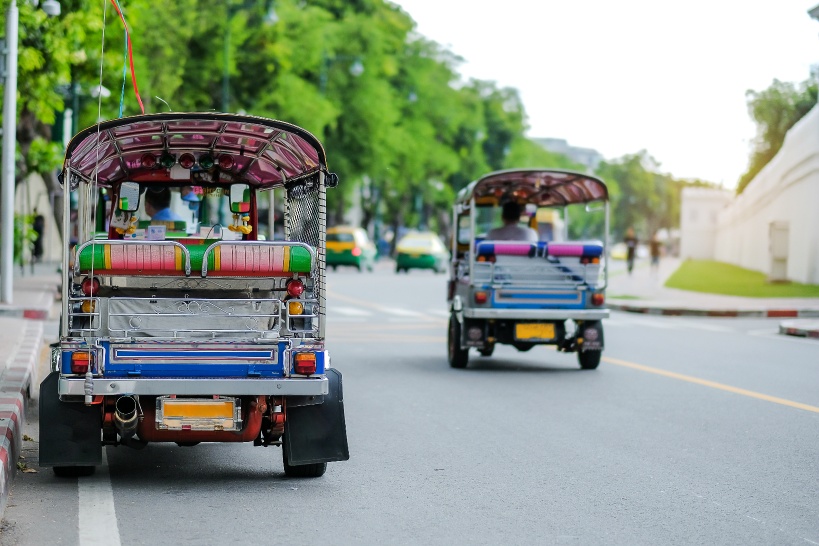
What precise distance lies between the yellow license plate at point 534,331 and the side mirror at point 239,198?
5808 mm

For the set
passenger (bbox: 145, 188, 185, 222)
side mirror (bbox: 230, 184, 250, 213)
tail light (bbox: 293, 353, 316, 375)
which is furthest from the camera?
side mirror (bbox: 230, 184, 250, 213)

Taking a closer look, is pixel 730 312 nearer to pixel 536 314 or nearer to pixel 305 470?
pixel 536 314

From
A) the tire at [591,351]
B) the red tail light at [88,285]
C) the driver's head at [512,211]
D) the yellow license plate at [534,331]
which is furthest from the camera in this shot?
the driver's head at [512,211]

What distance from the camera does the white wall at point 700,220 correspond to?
13225cm

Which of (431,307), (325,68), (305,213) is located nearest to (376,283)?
(431,307)

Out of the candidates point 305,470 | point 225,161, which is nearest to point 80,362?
point 305,470

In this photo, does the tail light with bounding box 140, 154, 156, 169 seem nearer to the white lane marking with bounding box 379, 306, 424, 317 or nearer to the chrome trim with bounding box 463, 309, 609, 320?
the chrome trim with bounding box 463, 309, 609, 320

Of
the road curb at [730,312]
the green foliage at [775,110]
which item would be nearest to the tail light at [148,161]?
the road curb at [730,312]

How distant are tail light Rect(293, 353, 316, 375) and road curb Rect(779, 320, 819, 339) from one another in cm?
1655

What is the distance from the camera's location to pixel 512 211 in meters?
16.4

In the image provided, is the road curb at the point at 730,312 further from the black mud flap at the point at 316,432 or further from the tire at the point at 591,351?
the black mud flap at the point at 316,432

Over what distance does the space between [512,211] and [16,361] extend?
6280mm

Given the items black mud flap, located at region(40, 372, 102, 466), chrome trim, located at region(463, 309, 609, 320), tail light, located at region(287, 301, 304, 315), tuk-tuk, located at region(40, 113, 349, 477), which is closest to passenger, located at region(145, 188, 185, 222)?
tuk-tuk, located at region(40, 113, 349, 477)

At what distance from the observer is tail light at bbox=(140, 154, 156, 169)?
363 inches
